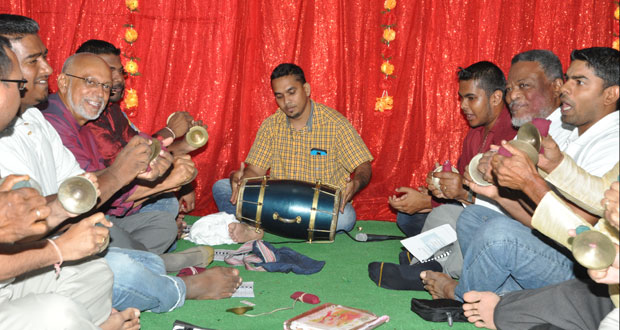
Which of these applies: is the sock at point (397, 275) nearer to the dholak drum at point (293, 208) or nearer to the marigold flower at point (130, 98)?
the dholak drum at point (293, 208)

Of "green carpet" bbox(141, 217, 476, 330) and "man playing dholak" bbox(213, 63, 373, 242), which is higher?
"man playing dholak" bbox(213, 63, 373, 242)

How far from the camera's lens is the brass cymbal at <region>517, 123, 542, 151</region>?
2.71 metres

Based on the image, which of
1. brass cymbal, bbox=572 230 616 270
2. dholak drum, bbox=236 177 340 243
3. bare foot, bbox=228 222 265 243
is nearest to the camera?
brass cymbal, bbox=572 230 616 270

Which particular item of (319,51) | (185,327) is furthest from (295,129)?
(185,327)

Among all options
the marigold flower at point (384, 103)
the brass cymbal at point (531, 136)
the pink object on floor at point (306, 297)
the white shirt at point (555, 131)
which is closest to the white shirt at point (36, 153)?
the pink object on floor at point (306, 297)

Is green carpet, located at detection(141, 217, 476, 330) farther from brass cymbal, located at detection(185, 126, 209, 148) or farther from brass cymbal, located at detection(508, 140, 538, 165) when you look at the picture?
brass cymbal, located at detection(508, 140, 538, 165)

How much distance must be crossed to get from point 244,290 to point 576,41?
4021 millimetres

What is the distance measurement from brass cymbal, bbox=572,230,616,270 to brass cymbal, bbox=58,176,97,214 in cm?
185

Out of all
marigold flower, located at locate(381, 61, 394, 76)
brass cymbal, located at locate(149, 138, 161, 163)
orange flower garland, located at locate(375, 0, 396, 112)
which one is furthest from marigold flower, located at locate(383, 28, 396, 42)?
brass cymbal, located at locate(149, 138, 161, 163)

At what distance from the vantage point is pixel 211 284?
139 inches

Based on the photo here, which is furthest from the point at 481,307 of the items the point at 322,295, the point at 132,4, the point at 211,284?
the point at 132,4

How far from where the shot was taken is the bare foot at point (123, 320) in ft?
9.27

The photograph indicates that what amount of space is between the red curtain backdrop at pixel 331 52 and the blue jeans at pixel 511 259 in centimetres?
271

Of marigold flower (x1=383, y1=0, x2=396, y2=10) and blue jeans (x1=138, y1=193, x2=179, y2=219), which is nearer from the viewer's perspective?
blue jeans (x1=138, y1=193, x2=179, y2=219)
